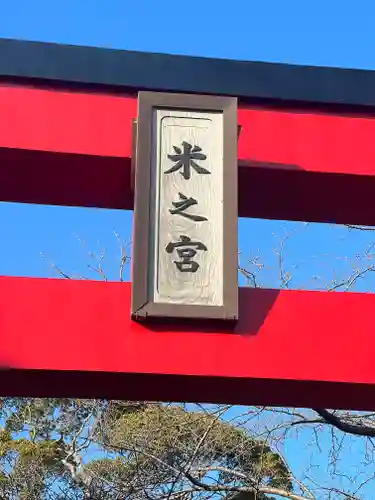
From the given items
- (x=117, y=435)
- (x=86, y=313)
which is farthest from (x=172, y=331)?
(x=117, y=435)

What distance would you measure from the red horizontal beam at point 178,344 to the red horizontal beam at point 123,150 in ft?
2.18

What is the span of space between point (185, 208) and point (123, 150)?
51 cm

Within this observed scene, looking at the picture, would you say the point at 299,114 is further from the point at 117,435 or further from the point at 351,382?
the point at 117,435

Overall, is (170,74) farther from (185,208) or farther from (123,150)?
(185,208)

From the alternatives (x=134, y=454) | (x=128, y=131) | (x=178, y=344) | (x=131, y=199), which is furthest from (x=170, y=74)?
(x=134, y=454)

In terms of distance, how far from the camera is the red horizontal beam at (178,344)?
9.36 feet

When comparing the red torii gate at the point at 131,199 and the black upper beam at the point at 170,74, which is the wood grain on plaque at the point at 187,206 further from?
the black upper beam at the point at 170,74

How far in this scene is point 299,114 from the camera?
3.55m

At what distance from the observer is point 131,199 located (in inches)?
147

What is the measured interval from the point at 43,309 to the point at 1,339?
20 cm

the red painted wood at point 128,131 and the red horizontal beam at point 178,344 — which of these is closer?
the red horizontal beam at point 178,344

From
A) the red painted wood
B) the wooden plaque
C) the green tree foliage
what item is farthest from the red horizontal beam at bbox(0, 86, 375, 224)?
the green tree foliage

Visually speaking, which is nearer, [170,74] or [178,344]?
[178,344]

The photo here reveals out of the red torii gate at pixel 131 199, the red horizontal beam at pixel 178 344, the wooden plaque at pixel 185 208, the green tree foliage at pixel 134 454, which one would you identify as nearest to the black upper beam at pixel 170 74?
the red torii gate at pixel 131 199
